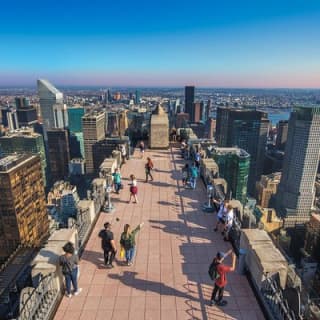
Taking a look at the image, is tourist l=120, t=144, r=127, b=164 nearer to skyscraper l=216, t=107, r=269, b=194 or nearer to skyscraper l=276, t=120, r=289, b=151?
skyscraper l=216, t=107, r=269, b=194

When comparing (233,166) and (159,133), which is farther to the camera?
(233,166)

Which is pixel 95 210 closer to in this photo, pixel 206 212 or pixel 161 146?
pixel 206 212

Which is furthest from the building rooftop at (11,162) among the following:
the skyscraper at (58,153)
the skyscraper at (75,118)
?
the skyscraper at (75,118)

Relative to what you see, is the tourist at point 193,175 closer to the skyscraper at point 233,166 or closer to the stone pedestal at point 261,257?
the stone pedestal at point 261,257

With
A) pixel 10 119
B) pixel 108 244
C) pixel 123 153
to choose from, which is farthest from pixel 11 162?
pixel 10 119

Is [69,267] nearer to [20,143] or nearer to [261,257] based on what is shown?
[261,257]

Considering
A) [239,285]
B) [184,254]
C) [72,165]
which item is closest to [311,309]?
[239,285]
